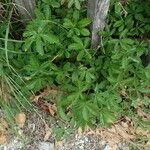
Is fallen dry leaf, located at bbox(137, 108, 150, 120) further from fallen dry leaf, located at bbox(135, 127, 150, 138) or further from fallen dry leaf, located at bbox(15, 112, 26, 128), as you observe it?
fallen dry leaf, located at bbox(15, 112, 26, 128)

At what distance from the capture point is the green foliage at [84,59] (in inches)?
92.7

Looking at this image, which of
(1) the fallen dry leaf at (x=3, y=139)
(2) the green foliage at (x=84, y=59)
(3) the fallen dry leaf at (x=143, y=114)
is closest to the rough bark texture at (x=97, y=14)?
(2) the green foliage at (x=84, y=59)

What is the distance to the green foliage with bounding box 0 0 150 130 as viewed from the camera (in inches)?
92.7

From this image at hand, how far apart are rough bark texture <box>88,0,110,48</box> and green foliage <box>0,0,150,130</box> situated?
0.15ft

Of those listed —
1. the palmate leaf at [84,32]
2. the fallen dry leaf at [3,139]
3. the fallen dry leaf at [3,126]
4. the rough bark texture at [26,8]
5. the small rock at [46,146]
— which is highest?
the rough bark texture at [26,8]

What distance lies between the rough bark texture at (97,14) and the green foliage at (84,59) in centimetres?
4

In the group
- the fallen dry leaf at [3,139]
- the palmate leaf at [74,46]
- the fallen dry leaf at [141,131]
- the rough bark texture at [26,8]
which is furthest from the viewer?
the fallen dry leaf at [141,131]

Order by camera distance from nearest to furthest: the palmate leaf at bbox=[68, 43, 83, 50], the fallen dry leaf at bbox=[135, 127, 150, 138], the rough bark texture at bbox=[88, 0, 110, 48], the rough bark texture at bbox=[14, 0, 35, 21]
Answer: the rough bark texture at bbox=[88, 0, 110, 48] → the palmate leaf at bbox=[68, 43, 83, 50] → the rough bark texture at bbox=[14, 0, 35, 21] → the fallen dry leaf at bbox=[135, 127, 150, 138]

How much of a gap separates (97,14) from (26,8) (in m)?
0.54

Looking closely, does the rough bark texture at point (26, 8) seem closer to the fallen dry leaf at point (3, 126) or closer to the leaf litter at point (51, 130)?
the leaf litter at point (51, 130)

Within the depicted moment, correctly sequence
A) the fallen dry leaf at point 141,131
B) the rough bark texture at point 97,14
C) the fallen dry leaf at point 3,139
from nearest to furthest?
the rough bark texture at point 97,14
the fallen dry leaf at point 3,139
the fallen dry leaf at point 141,131

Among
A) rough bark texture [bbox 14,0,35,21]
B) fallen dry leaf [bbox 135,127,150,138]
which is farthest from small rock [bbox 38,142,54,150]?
rough bark texture [bbox 14,0,35,21]

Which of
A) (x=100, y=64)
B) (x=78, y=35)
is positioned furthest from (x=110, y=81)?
(x=78, y=35)

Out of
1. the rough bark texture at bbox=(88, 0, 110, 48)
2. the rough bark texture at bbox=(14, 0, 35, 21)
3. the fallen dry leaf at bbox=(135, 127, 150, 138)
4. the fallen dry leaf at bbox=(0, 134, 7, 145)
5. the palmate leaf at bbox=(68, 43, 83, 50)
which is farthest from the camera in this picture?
the fallen dry leaf at bbox=(135, 127, 150, 138)
